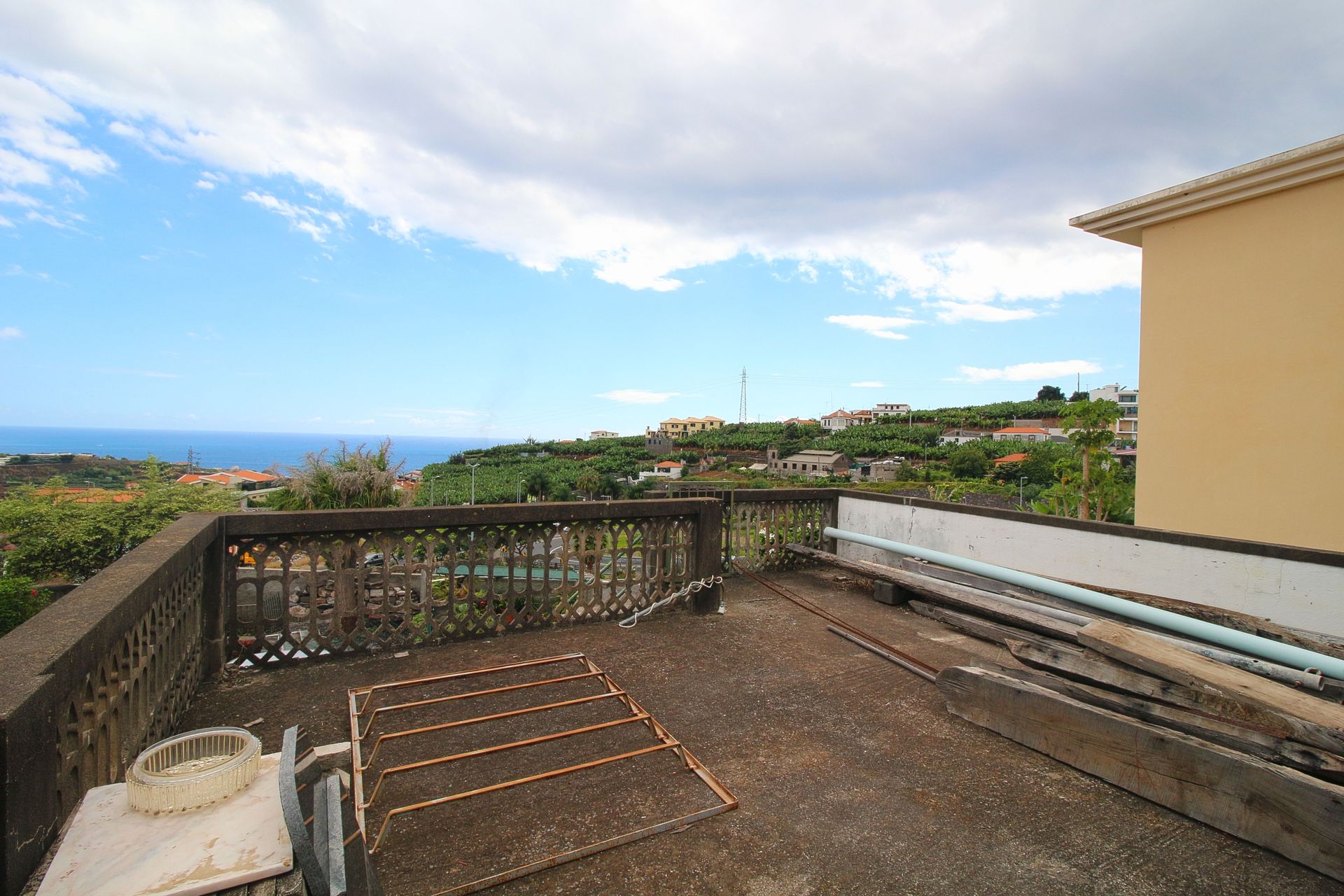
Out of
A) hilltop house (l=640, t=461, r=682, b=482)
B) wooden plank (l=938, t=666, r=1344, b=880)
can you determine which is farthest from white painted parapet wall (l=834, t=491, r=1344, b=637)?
hilltop house (l=640, t=461, r=682, b=482)

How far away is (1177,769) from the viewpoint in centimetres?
248

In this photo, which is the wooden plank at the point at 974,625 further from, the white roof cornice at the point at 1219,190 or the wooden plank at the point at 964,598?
the white roof cornice at the point at 1219,190

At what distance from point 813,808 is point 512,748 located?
1.39 m

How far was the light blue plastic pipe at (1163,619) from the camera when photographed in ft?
10.3

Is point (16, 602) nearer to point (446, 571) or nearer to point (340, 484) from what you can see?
point (340, 484)

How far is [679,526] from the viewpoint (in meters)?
5.40

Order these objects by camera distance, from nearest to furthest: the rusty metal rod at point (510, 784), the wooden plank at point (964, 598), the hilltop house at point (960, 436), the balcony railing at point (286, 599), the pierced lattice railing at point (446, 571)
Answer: the balcony railing at point (286, 599), the rusty metal rod at point (510, 784), the pierced lattice railing at point (446, 571), the wooden plank at point (964, 598), the hilltop house at point (960, 436)

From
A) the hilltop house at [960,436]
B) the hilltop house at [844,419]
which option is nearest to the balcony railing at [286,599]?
the hilltop house at [960,436]

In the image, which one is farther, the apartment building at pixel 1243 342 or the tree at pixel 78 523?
the tree at pixel 78 523

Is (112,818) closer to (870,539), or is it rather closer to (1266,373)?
(870,539)

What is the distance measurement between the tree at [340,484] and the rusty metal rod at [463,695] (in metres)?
2.76

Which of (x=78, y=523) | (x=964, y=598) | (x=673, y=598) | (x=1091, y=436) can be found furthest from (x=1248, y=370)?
(x=78, y=523)

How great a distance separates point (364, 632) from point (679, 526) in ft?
8.29

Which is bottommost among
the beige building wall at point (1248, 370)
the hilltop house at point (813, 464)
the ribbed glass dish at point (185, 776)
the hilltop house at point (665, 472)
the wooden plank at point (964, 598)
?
the hilltop house at point (665, 472)
